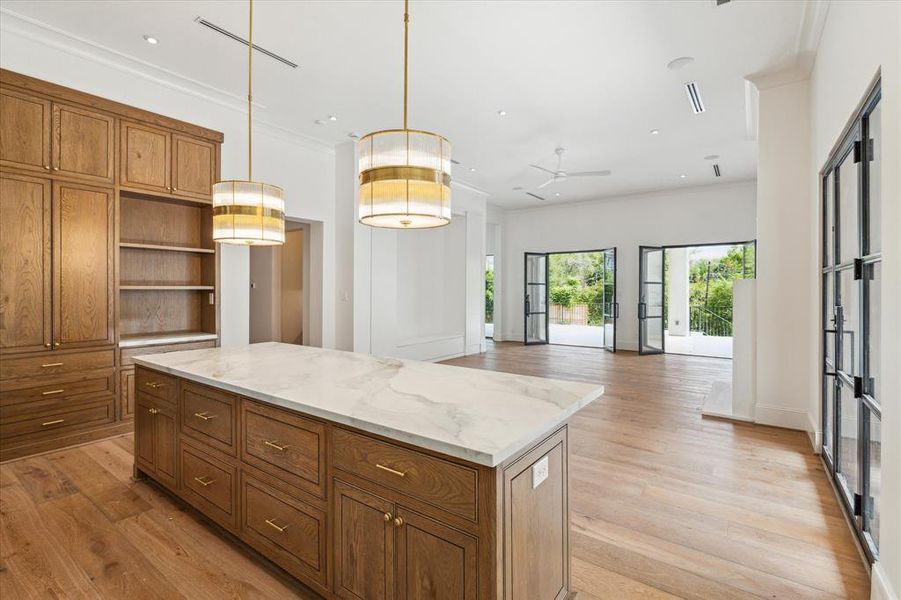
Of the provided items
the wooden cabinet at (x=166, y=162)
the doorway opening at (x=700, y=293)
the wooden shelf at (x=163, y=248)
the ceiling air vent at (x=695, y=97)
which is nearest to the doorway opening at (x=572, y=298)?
the doorway opening at (x=700, y=293)

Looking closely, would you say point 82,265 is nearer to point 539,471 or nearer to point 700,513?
point 539,471

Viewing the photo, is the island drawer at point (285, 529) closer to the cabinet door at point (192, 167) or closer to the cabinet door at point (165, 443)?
the cabinet door at point (165, 443)

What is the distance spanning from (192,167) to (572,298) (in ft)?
36.5

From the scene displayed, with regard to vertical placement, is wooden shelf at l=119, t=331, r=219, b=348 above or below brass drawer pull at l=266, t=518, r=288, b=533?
above

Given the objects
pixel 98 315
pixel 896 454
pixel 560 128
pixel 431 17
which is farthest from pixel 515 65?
pixel 98 315

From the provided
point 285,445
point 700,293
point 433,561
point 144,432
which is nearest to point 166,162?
point 144,432

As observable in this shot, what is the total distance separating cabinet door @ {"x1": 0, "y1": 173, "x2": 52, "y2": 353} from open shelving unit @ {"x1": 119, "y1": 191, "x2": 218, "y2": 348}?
618 mm

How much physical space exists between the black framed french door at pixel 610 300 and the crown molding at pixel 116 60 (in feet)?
23.4

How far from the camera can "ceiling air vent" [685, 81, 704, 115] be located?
4.35 metres

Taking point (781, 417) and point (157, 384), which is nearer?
point (157, 384)

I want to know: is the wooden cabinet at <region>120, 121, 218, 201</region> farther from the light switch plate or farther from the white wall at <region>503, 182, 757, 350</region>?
the white wall at <region>503, 182, 757, 350</region>

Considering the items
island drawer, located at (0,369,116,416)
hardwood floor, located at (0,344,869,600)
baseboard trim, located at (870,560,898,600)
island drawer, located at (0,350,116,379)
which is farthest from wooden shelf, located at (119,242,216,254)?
baseboard trim, located at (870,560,898,600)

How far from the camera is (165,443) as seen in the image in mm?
2602

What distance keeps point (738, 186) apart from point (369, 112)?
7.11 m
